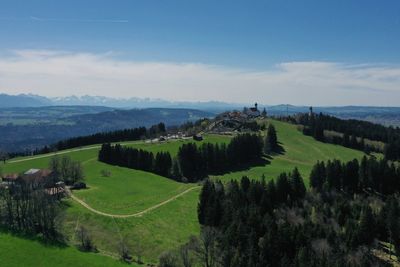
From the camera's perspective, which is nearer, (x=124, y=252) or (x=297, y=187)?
(x=124, y=252)

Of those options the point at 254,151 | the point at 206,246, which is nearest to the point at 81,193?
the point at 206,246

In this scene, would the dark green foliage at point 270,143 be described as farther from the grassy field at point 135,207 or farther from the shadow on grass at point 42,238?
the shadow on grass at point 42,238

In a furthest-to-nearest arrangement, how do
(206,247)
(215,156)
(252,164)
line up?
1. (252,164)
2. (215,156)
3. (206,247)

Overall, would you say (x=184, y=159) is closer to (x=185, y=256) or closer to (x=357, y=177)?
(x=357, y=177)

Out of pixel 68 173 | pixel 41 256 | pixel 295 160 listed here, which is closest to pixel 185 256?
pixel 41 256

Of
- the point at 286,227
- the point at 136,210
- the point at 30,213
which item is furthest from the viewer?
the point at 136,210

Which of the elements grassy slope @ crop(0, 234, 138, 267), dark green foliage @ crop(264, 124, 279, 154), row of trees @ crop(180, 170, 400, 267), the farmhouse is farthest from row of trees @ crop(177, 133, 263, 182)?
grassy slope @ crop(0, 234, 138, 267)

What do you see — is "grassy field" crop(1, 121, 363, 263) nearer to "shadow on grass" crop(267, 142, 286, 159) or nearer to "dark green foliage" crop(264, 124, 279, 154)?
"shadow on grass" crop(267, 142, 286, 159)

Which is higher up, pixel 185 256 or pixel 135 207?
pixel 135 207
